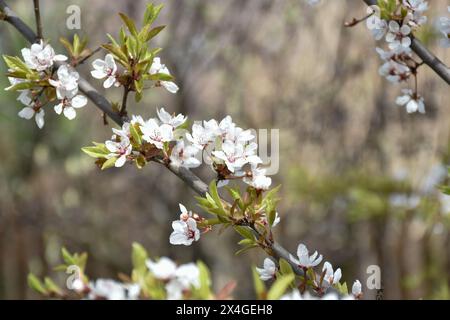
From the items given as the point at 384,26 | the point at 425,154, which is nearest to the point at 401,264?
the point at 425,154

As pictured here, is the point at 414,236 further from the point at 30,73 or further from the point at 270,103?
the point at 30,73

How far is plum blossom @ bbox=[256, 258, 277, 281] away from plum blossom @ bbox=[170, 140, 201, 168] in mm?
263

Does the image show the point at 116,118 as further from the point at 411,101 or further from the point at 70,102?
the point at 411,101

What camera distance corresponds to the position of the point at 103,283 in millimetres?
972

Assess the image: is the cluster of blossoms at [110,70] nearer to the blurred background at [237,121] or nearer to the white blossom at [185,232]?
the white blossom at [185,232]

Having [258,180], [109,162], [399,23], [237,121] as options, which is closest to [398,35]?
[399,23]

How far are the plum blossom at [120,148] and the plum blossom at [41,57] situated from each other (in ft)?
0.75

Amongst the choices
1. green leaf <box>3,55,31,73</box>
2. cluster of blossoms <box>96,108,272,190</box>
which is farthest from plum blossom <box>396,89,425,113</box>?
green leaf <box>3,55,31,73</box>

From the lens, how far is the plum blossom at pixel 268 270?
129 centimetres

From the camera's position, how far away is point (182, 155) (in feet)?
4.45
